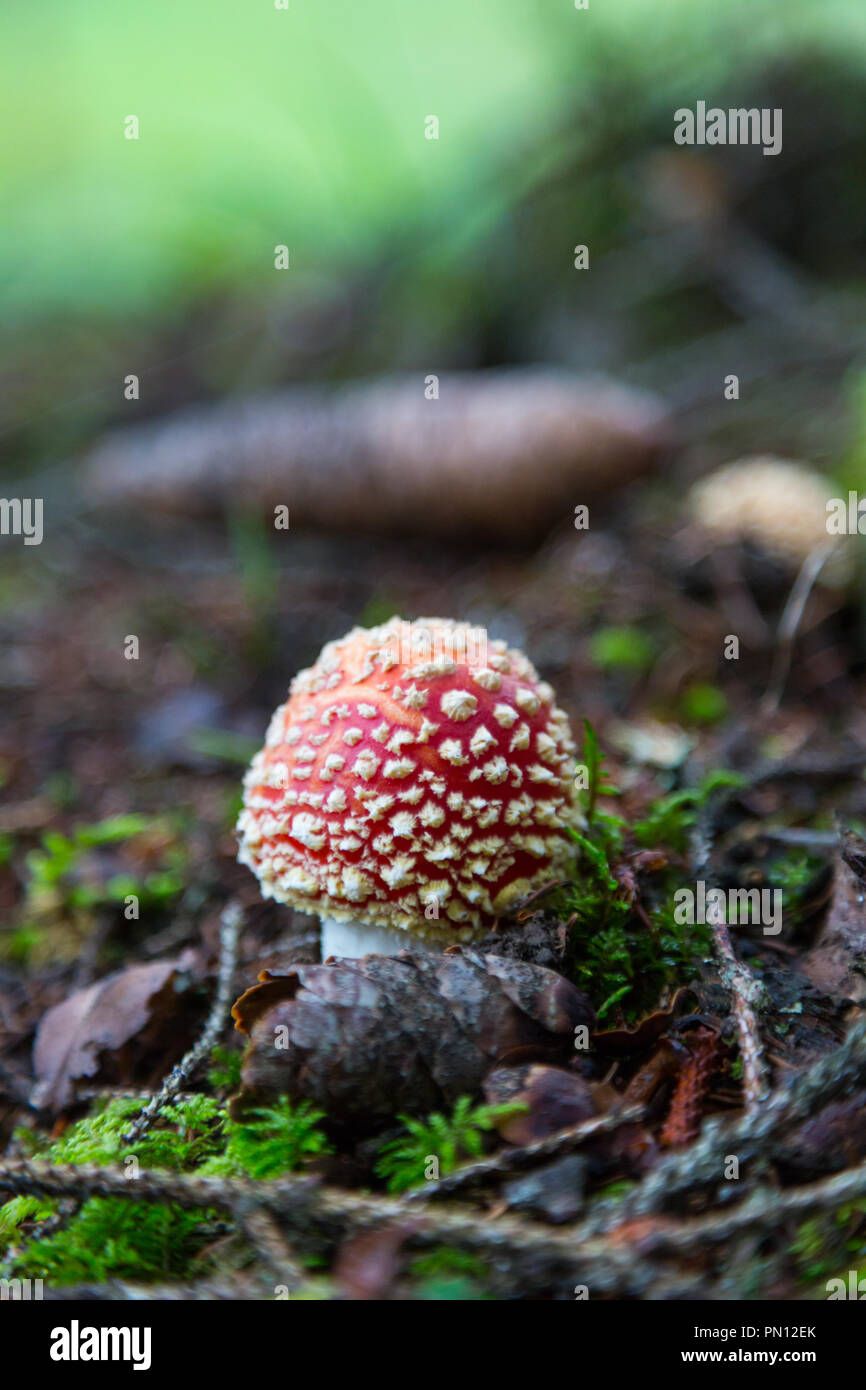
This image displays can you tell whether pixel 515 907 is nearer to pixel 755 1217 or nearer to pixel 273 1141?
pixel 273 1141

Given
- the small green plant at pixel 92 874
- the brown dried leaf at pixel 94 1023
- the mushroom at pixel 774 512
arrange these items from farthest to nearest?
the mushroom at pixel 774 512, the small green plant at pixel 92 874, the brown dried leaf at pixel 94 1023

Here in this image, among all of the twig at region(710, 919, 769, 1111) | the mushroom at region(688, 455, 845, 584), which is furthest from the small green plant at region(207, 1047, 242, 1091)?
the mushroom at region(688, 455, 845, 584)

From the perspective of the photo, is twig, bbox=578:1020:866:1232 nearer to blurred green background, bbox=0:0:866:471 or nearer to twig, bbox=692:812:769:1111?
twig, bbox=692:812:769:1111

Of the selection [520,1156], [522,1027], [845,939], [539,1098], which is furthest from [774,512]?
[520,1156]

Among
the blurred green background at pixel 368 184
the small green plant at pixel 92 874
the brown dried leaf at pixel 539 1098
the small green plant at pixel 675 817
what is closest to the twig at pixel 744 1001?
the small green plant at pixel 675 817

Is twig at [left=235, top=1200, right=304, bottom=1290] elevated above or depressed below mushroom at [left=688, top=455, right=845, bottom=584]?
below

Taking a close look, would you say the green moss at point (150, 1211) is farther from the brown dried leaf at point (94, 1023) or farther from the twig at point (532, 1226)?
the brown dried leaf at point (94, 1023)
